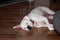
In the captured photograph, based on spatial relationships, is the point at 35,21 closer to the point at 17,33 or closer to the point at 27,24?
the point at 27,24

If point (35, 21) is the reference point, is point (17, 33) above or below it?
below

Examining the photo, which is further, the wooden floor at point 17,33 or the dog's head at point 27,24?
the dog's head at point 27,24

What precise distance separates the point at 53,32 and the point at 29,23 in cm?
37

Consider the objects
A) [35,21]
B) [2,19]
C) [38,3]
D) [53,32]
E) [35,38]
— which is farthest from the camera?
[38,3]

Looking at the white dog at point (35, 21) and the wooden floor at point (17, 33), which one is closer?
the wooden floor at point (17, 33)

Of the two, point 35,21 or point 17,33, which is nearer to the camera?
point 17,33

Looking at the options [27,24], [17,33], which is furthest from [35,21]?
[17,33]

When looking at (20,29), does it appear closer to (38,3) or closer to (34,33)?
(34,33)

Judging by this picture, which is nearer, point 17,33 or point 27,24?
point 17,33

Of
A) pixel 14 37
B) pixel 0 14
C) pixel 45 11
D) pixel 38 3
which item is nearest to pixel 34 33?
pixel 14 37

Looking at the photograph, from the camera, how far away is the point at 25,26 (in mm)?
2357

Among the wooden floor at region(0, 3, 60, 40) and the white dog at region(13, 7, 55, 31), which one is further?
the white dog at region(13, 7, 55, 31)

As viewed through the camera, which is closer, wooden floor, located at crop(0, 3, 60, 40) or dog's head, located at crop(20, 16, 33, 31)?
wooden floor, located at crop(0, 3, 60, 40)

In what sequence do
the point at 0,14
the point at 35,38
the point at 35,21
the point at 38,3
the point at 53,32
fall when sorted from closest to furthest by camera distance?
the point at 35,38 < the point at 53,32 < the point at 35,21 < the point at 0,14 < the point at 38,3
